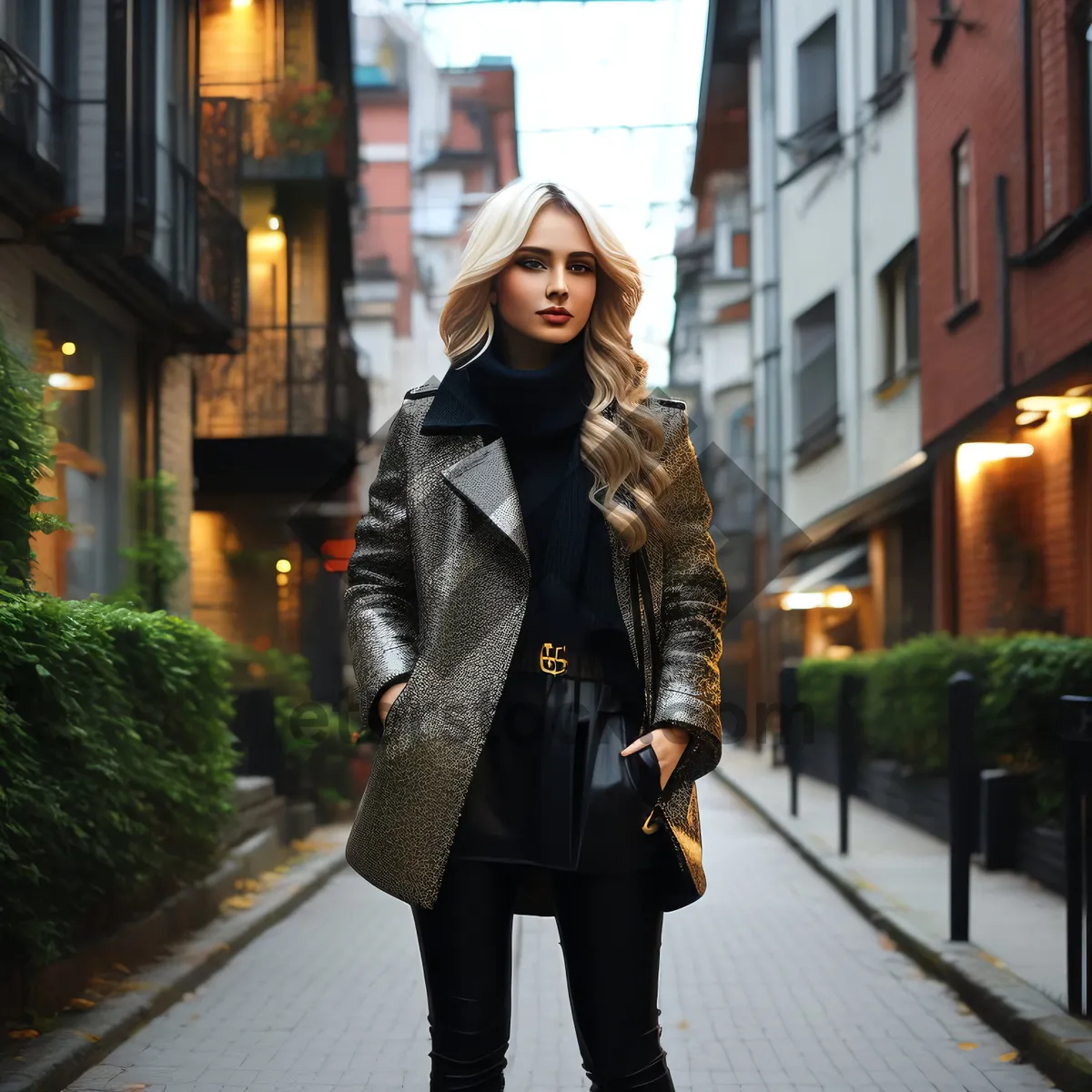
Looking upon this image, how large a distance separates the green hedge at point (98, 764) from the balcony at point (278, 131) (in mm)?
6132

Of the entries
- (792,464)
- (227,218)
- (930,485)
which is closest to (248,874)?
(227,218)

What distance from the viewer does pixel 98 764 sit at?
4977mm

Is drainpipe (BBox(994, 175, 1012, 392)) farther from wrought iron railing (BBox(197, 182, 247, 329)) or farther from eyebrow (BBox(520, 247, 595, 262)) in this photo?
eyebrow (BBox(520, 247, 595, 262))

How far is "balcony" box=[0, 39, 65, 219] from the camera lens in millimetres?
6551

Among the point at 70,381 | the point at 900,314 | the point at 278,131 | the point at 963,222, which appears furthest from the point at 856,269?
the point at 70,381

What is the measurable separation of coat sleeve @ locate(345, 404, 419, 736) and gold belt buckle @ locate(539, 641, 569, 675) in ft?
0.84

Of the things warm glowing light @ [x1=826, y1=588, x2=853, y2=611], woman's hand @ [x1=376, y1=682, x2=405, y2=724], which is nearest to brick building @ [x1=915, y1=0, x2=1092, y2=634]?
warm glowing light @ [x1=826, y1=588, x2=853, y2=611]

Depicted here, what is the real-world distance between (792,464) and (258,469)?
915cm

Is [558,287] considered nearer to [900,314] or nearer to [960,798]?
[960,798]

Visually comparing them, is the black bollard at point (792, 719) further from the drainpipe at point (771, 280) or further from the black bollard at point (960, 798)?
the black bollard at point (960, 798)

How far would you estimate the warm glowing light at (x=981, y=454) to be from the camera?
35.1 ft

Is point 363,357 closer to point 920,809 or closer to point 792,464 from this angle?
point 792,464

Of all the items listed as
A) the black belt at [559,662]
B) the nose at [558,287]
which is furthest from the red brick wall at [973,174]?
the black belt at [559,662]

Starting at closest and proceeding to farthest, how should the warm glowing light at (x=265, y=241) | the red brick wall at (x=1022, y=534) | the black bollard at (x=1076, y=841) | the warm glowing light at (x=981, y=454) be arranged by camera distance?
1. the black bollard at (x=1076, y=841)
2. the red brick wall at (x=1022, y=534)
3. the warm glowing light at (x=981, y=454)
4. the warm glowing light at (x=265, y=241)
